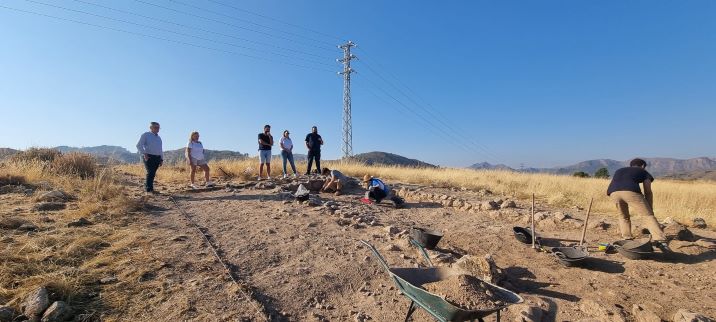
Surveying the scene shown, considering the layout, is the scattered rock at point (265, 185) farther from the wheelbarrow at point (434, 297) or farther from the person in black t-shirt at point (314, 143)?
the wheelbarrow at point (434, 297)

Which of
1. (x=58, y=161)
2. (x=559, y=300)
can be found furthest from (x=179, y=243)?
(x=58, y=161)

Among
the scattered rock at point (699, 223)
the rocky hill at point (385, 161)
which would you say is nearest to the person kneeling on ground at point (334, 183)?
the scattered rock at point (699, 223)

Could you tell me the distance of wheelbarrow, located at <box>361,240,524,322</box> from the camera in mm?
2311

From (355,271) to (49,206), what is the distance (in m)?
5.58

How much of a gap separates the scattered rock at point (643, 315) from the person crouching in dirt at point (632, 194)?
8.69 feet

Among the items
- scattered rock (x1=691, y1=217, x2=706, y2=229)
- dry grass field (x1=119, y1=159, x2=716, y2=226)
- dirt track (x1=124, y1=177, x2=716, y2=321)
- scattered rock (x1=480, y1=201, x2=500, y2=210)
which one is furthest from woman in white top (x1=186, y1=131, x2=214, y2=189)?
scattered rock (x1=691, y1=217, x2=706, y2=229)

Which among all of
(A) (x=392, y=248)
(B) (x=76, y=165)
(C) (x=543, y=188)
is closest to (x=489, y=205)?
(A) (x=392, y=248)

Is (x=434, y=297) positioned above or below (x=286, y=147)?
below

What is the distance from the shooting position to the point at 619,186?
19.2 feet

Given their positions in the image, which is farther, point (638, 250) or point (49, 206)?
point (49, 206)

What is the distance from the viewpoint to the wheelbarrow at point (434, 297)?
2.31m

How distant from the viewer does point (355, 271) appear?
4.07m

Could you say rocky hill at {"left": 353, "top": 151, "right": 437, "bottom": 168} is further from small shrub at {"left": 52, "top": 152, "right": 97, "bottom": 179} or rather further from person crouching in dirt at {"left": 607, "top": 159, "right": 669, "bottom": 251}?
person crouching in dirt at {"left": 607, "top": 159, "right": 669, "bottom": 251}

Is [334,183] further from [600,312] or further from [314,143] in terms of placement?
[600,312]
